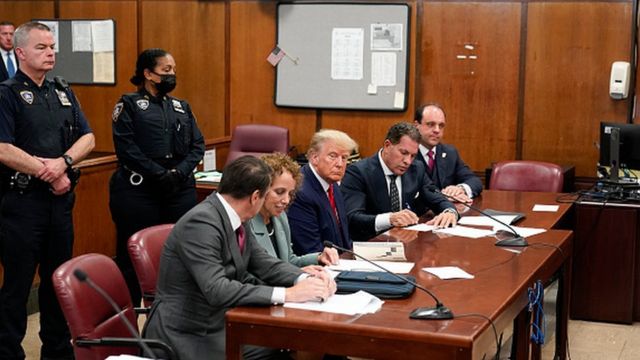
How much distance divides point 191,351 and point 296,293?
1.37ft

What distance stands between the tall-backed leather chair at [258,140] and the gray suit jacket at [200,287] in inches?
178

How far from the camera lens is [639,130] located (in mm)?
6238

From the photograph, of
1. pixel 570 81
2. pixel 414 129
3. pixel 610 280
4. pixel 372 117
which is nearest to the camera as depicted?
pixel 414 129

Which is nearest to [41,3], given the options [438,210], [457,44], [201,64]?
[201,64]

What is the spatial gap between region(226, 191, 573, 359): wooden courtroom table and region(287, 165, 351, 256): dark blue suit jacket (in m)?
0.40

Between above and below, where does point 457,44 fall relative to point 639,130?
above

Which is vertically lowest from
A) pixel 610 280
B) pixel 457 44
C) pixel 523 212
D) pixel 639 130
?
pixel 610 280

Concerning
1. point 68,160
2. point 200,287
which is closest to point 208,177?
point 68,160

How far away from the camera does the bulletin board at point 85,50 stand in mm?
9141

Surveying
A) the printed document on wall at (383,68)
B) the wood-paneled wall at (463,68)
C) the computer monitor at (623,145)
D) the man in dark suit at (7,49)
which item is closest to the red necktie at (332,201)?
the computer monitor at (623,145)

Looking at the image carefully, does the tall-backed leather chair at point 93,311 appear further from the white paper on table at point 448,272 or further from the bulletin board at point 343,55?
the bulletin board at point 343,55

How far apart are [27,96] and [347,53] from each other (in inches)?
164

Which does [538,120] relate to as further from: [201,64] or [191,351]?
[191,351]

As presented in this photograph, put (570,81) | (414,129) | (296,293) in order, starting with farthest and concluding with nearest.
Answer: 1. (570,81)
2. (414,129)
3. (296,293)
